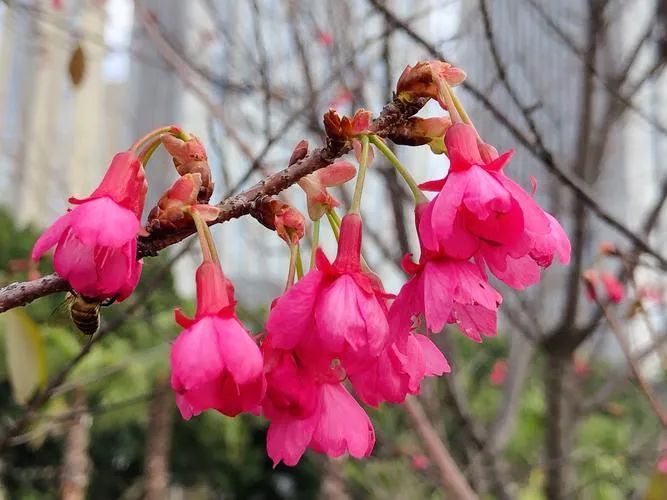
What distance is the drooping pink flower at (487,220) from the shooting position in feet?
1.40

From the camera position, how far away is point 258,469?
13.5 feet

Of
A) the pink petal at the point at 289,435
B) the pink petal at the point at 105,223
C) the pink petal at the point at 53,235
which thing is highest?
the pink petal at the point at 105,223

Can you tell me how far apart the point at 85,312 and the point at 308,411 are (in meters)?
0.17

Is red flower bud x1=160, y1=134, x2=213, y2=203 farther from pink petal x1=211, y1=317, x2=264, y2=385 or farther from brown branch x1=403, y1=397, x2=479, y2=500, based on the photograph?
brown branch x1=403, y1=397, x2=479, y2=500

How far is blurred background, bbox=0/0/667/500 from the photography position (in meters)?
1.40

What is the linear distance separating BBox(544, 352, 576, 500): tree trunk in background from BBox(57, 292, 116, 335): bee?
151cm

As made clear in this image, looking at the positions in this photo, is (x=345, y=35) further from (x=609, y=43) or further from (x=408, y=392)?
(x=408, y=392)

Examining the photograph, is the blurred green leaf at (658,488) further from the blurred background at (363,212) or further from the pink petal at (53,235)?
the pink petal at (53,235)

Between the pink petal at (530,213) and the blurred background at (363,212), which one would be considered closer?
the pink petal at (530,213)

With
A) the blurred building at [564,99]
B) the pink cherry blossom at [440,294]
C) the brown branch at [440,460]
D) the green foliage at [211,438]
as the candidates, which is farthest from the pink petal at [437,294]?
the green foliage at [211,438]

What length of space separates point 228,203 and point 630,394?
15.9 feet

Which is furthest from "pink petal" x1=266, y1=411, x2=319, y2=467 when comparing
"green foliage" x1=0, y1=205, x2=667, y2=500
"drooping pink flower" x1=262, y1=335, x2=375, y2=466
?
"green foliage" x1=0, y1=205, x2=667, y2=500

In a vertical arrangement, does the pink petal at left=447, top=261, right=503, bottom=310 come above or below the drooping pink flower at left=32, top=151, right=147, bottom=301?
above

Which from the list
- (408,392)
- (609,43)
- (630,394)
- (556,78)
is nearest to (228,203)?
(408,392)
